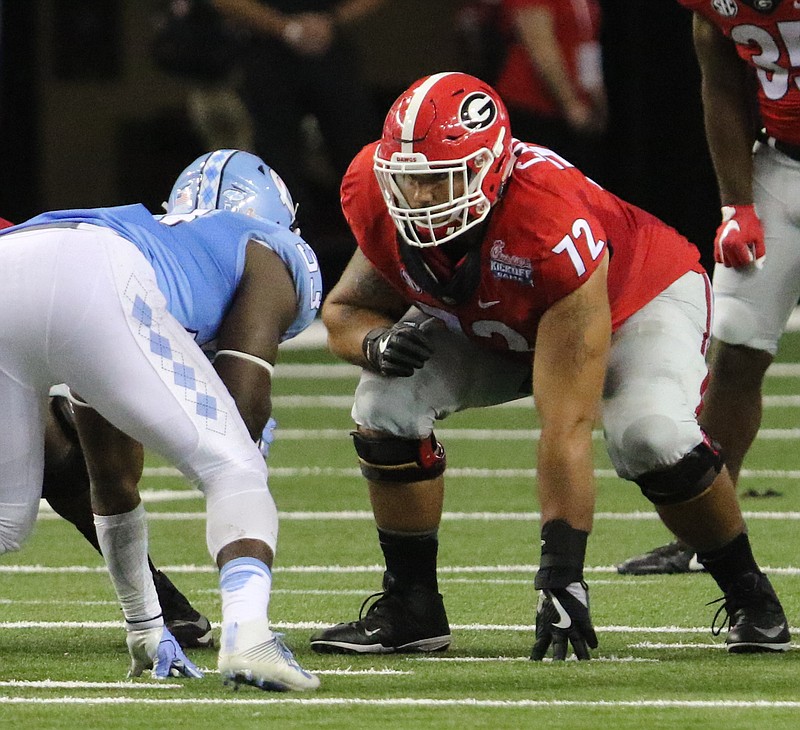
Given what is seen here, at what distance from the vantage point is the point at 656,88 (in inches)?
448

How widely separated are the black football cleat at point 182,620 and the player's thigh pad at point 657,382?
0.95m

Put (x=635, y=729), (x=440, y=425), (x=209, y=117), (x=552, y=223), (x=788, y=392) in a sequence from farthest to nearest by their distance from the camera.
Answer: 1. (x=209, y=117)
2. (x=788, y=392)
3. (x=440, y=425)
4. (x=552, y=223)
5. (x=635, y=729)

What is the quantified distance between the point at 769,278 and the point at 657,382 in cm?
87

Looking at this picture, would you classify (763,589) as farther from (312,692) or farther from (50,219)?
(50,219)

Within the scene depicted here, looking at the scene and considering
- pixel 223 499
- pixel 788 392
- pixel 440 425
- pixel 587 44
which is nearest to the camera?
pixel 223 499

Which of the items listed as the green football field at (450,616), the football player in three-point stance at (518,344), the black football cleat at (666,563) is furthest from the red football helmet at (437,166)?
the black football cleat at (666,563)

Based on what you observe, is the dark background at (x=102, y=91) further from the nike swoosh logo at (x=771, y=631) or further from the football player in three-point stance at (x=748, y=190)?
the nike swoosh logo at (x=771, y=631)

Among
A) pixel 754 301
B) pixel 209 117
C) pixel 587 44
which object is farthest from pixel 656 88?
pixel 754 301

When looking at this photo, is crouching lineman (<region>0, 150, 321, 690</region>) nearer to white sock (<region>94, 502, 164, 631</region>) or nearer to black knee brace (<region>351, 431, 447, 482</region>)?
white sock (<region>94, 502, 164, 631</region>)

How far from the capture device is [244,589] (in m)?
3.58

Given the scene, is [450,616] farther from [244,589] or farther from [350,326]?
[244,589]

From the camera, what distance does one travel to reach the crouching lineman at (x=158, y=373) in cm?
363

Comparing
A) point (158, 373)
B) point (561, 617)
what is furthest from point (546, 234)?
point (158, 373)

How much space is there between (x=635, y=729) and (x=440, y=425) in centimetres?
500
